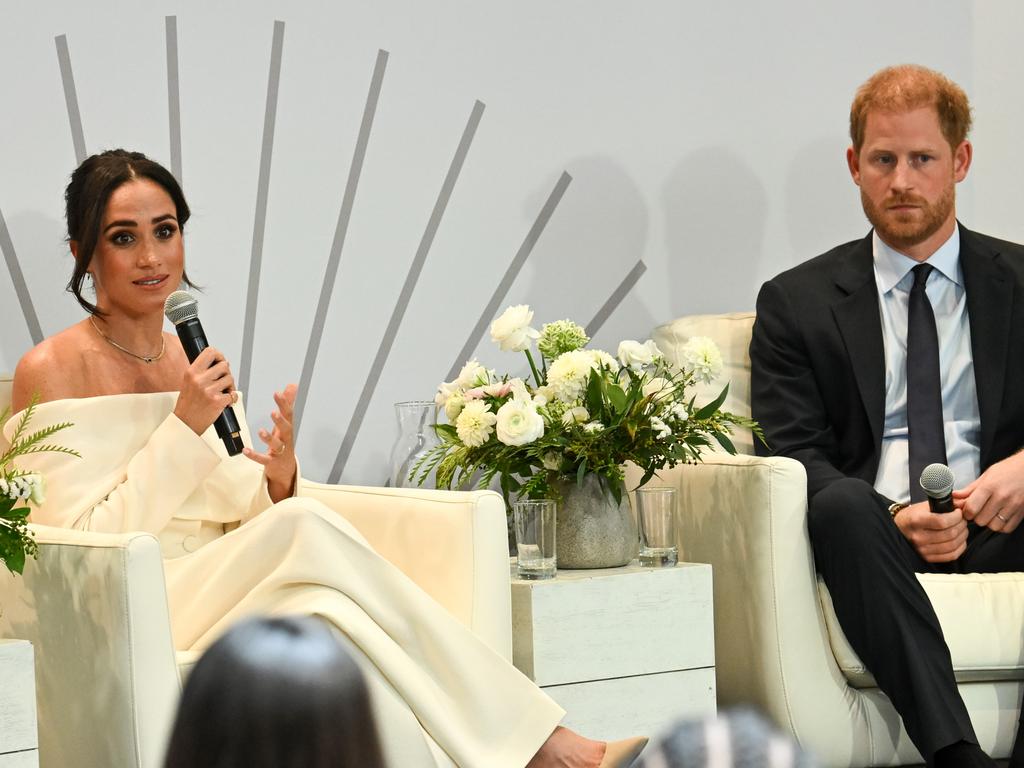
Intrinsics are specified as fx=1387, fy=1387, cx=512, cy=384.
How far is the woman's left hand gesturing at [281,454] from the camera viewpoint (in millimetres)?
2615

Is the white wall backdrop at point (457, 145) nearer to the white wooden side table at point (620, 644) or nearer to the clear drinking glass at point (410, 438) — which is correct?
the clear drinking glass at point (410, 438)

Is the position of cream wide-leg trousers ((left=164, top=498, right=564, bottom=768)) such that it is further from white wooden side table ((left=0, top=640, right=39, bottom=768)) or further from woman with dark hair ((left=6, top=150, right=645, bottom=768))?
white wooden side table ((left=0, top=640, right=39, bottom=768))

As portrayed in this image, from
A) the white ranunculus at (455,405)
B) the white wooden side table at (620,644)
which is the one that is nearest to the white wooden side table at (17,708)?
the white wooden side table at (620,644)

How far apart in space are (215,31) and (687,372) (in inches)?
51.9

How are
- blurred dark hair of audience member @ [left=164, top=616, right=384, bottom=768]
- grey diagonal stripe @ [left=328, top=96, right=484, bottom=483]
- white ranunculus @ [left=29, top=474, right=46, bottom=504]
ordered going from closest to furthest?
1. blurred dark hair of audience member @ [left=164, top=616, right=384, bottom=768]
2. white ranunculus @ [left=29, top=474, right=46, bottom=504]
3. grey diagonal stripe @ [left=328, top=96, right=484, bottom=483]

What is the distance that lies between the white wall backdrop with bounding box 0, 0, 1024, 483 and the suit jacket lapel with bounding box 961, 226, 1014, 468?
819 millimetres

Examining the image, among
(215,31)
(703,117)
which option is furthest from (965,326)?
(215,31)

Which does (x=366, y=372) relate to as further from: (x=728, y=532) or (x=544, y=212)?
(x=728, y=532)

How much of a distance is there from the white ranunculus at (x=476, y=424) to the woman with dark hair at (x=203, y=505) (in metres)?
0.33

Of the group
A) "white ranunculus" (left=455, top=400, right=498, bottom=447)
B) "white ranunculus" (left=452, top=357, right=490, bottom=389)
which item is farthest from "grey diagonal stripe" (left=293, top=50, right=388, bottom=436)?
"white ranunculus" (left=455, top=400, right=498, bottom=447)

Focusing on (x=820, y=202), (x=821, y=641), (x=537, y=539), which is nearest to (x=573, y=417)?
(x=537, y=539)

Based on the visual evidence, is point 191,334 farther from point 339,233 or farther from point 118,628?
point 339,233

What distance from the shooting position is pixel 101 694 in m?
2.06

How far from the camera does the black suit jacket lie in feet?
9.67
